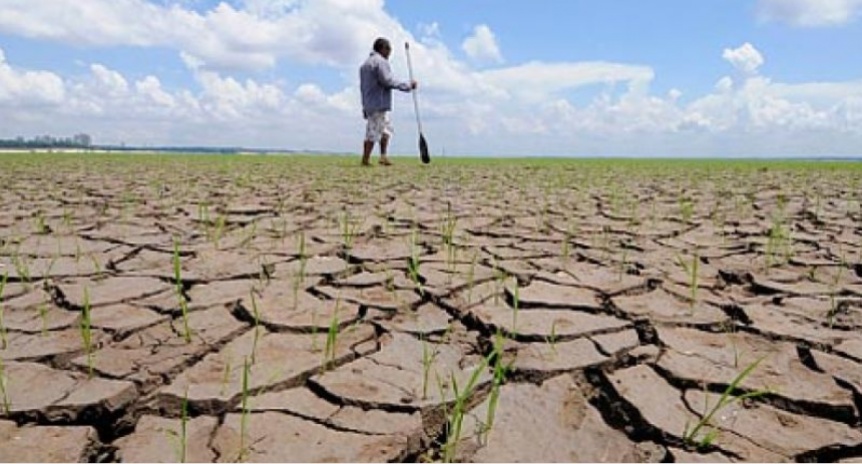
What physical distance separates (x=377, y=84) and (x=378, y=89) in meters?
0.06

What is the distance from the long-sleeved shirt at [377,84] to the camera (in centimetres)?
823

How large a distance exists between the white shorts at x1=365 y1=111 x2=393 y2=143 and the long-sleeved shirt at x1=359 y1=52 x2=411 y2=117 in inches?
3.0

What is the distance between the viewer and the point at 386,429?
1335mm

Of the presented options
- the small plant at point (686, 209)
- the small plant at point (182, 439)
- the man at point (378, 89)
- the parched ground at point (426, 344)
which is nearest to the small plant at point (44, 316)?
the parched ground at point (426, 344)

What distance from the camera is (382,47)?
827 centimetres

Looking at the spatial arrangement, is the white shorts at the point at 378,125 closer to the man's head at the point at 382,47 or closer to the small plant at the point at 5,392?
the man's head at the point at 382,47

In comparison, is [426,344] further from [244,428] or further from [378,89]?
[378,89]

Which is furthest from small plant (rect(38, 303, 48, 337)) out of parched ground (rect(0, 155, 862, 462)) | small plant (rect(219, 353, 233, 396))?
small plant (rect(219, 353, 233, 396))

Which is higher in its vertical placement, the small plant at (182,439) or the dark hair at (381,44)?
the dark hair at (381,44)

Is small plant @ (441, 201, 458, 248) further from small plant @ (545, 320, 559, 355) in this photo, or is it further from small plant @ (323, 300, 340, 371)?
small plant @ (323, 300, 340, 371)

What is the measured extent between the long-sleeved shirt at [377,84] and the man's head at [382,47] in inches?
2.2

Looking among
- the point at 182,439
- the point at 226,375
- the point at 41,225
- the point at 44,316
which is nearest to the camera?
the point at 182,439

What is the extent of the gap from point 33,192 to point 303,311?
4579mm

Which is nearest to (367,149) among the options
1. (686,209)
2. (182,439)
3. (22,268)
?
(686,209)
